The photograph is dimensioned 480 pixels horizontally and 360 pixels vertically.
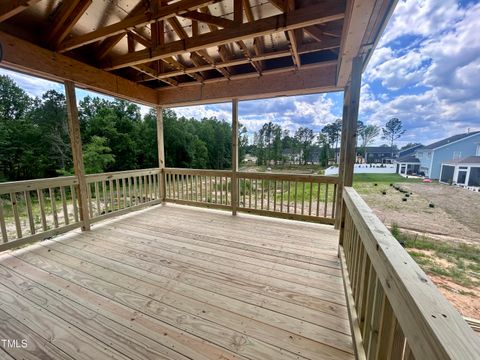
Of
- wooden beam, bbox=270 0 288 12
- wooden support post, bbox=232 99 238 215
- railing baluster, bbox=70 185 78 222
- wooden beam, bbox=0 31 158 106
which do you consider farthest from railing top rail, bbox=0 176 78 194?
wooden beam, bbox=270 0 288 12

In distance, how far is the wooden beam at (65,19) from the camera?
2.42m

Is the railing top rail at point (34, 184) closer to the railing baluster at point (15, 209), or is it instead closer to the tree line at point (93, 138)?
the railing baluster at point (15, 209)

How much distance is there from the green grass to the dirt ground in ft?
0.13

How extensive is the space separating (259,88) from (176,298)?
352 cm

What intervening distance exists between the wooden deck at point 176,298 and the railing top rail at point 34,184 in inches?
32.2

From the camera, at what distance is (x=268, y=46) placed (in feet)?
10.4

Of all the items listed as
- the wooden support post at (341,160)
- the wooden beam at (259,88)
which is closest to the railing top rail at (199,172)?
the wooden beam at (259,88)

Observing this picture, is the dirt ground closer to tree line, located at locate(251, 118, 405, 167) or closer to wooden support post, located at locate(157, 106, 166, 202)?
tree line, located at locate(251, 118, 405, 167)

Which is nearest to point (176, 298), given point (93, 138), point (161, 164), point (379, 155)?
point (379, 155)

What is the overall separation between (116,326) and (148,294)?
1.20ft

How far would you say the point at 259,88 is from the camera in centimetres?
381

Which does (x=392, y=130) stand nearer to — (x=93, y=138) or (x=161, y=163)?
(x=161, y=163)

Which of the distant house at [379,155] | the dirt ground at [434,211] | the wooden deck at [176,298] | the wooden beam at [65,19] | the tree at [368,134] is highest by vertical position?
the wooden beam at [65,19]

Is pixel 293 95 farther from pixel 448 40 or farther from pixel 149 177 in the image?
pixel 149 177
